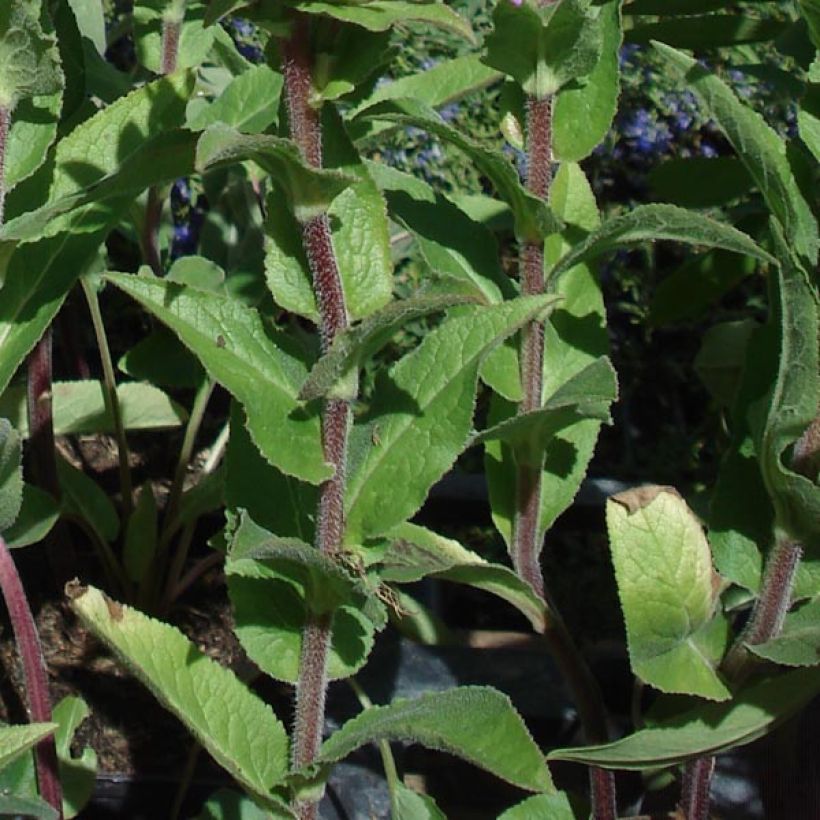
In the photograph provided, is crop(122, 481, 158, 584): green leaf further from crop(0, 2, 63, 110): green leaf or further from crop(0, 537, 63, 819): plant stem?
crop(0, 2, 63, 110): green leaf

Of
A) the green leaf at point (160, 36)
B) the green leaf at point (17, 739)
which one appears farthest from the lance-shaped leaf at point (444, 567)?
the green leaf at point (160, 36)

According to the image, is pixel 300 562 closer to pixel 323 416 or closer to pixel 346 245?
pixel 323 416

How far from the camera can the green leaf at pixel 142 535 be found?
1.40 meters

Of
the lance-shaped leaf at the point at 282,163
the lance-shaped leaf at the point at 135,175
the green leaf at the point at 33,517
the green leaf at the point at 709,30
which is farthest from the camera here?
the green leaf at the point at 709,30

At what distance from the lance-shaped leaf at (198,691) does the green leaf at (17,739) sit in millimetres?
67

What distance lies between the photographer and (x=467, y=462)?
1891 millimetres

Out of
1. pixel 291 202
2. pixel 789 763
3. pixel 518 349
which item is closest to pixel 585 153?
pixel 518 349

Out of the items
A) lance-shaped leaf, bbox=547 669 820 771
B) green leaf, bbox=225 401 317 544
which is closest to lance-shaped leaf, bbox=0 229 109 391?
green leaf, bbox=225 401 317 544

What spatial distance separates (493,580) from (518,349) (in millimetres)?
183

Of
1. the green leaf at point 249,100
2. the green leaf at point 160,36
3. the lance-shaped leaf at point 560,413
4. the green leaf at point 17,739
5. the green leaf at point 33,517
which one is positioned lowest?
the green leaf at point 33,517

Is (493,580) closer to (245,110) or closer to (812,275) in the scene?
(812,275)

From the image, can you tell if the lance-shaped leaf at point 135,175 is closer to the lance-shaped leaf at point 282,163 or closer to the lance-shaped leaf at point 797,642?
the lance-shaped leaf at point 282,163

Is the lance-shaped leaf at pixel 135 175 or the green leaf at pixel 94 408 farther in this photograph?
the green leaf at pixel 94 408

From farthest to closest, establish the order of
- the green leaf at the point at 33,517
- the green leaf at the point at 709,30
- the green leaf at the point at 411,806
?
the green leaf at the point at 709,30, the green leaf at the point at 33,517, the green leaf at the point at 411,806
